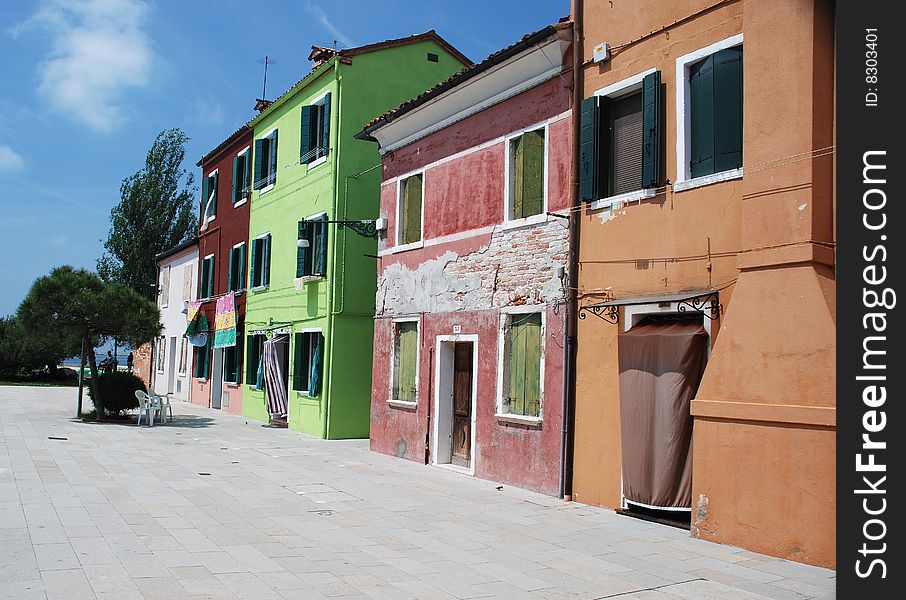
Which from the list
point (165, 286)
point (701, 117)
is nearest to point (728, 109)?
point (701, 117)

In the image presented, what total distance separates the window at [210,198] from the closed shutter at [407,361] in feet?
45.4

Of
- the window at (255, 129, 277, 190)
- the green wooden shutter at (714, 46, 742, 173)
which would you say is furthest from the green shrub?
the green wooden shutter at (714, 46, 742, 173)

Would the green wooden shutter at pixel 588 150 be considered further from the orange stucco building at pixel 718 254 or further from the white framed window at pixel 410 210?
the white framed window at pixel 410 210

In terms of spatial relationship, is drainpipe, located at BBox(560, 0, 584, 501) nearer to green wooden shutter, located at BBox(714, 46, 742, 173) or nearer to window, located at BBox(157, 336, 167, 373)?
green wooden shutter, located at BBox(714, 46, 742, 173)

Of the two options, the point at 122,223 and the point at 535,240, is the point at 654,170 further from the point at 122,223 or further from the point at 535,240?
the point at 122,223

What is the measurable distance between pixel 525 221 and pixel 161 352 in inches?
981

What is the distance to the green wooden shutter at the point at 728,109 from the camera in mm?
8438

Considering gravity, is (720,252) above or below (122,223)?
below

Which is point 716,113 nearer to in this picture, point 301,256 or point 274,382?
point 301,256

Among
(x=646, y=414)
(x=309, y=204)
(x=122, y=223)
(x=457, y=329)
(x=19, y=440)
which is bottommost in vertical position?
(x=19, y=440)

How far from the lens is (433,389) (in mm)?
13570
